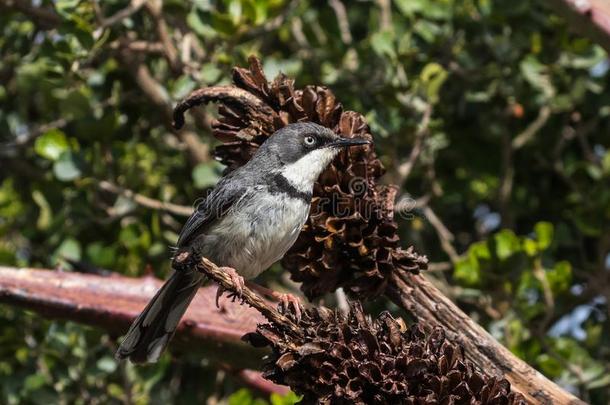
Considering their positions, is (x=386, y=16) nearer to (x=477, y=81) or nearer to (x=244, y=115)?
(x=477, y=81)

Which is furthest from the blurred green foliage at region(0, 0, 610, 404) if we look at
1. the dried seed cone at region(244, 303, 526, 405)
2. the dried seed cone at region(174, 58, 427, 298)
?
the dried seed cone at region(244, 303, 526, 405)

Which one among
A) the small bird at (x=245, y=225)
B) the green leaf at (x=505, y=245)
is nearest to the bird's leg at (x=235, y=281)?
the small bird at (x=245, y=225)

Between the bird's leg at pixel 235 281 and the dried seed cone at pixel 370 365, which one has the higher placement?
the dried seed cone at pixel 370 365

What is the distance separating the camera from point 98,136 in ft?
15.4

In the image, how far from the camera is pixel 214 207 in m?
3.71

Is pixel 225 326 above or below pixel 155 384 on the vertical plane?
above

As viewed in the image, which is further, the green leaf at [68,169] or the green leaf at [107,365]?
the green leaf at [68,169]

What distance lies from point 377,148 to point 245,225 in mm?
1251

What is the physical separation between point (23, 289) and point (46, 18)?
5.88 ft

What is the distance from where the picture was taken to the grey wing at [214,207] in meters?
3.69

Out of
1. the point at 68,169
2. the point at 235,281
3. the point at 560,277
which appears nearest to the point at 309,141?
the point at 235,281

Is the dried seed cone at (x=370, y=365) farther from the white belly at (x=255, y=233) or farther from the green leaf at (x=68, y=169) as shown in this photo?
the green leaf at (x=68, y=169)

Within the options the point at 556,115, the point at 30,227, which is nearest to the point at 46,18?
the point at 30,227

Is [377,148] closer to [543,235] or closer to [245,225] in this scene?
[543,235]
